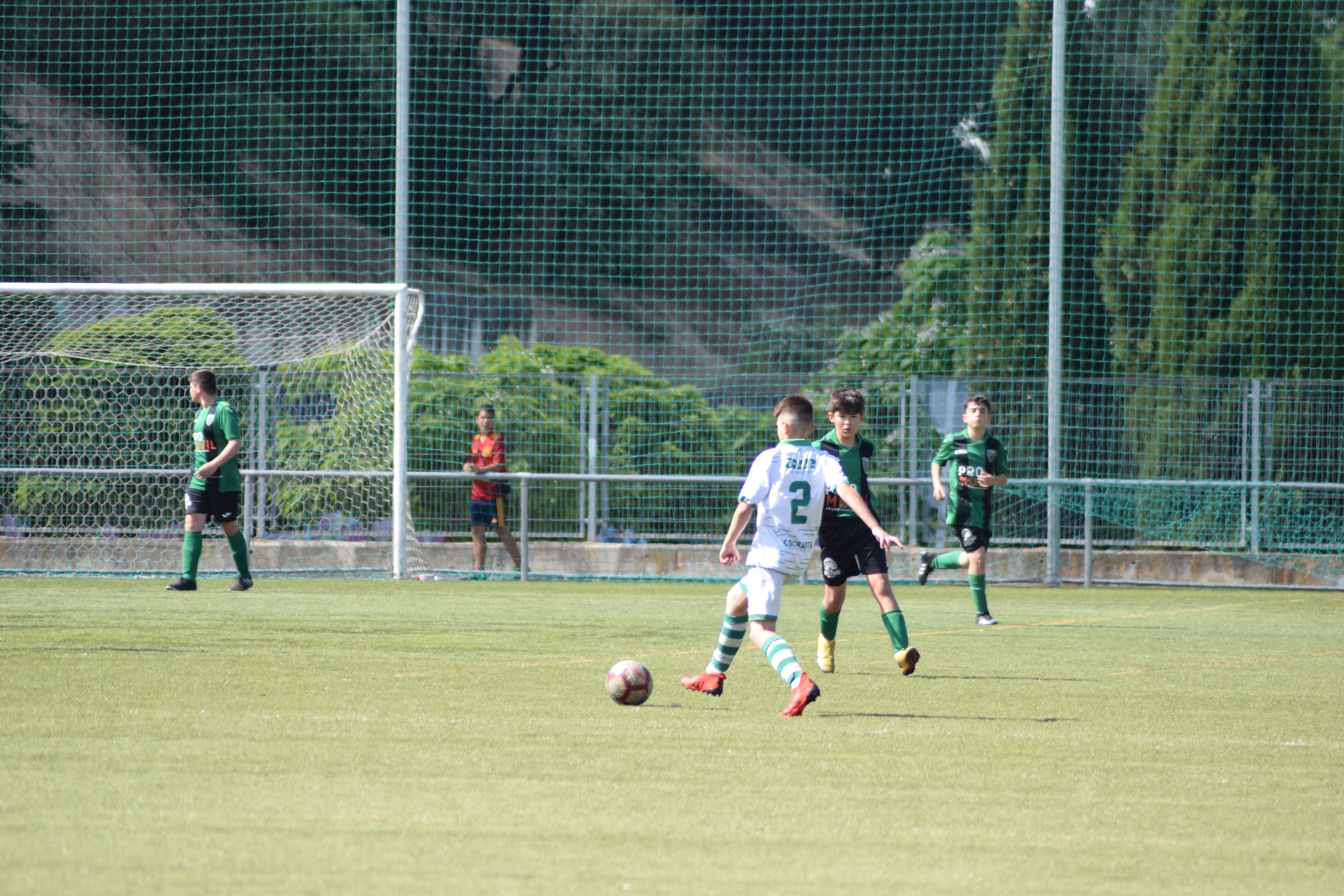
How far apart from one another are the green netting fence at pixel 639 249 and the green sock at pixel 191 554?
3434 mm

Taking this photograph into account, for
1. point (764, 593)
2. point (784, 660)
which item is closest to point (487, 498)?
point (764, 593)

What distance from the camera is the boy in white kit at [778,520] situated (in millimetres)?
7258

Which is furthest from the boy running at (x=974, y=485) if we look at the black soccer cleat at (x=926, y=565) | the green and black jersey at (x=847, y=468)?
the green and black jersey at (x=847, y=468)

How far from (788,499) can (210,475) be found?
272 inches

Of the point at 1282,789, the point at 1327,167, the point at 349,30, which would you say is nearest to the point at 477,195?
the point at 349,30

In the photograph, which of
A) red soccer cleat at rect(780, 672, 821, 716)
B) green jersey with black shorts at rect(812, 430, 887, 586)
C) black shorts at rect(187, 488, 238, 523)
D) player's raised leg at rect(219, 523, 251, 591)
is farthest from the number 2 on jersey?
player's raised leg at rect(219, 523, 251, 591)

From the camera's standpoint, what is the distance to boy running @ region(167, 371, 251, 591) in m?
12.8

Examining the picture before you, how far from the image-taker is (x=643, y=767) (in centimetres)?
559

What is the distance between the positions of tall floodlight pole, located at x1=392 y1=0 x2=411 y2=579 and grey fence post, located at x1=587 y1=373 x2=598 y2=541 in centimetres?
195

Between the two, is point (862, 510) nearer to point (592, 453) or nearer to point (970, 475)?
point (970, 475)

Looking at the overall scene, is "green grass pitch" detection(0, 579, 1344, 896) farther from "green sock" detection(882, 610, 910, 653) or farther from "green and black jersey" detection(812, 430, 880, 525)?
"green and black jersey" detection(812, 430, 880, 525)

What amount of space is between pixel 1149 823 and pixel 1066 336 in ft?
50.6

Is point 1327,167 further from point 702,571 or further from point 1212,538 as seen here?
point 702,571

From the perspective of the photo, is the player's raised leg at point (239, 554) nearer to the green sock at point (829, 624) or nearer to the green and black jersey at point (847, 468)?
the green and black jersey at point (847, 468)
